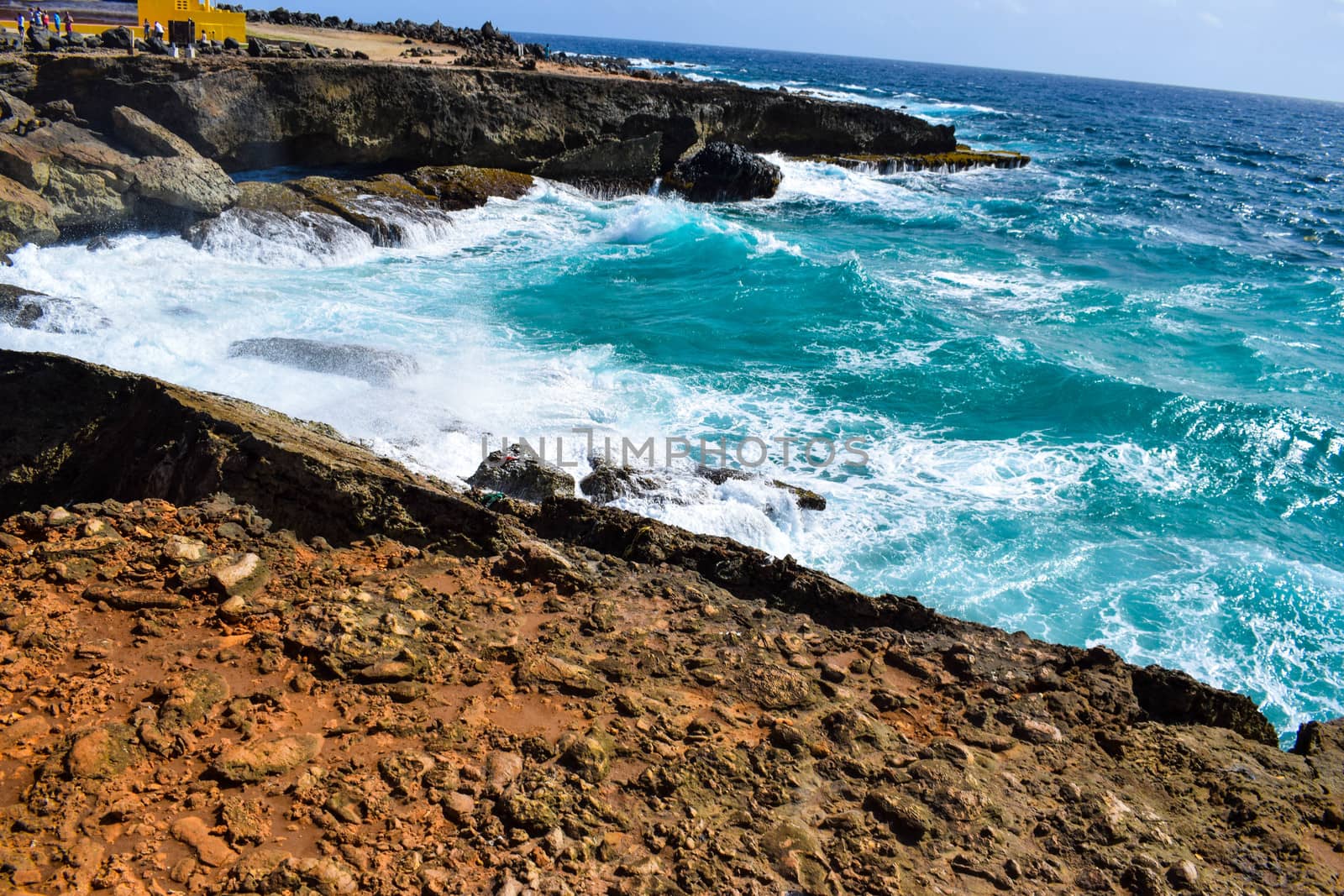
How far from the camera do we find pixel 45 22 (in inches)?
957

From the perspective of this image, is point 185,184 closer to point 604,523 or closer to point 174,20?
point 174,20

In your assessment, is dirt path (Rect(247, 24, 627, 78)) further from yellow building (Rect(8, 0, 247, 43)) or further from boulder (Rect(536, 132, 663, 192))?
boulder (Rect(536, 132, 663, 192))

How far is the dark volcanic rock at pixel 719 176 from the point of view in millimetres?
27141

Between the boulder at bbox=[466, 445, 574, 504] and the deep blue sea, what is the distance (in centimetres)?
72

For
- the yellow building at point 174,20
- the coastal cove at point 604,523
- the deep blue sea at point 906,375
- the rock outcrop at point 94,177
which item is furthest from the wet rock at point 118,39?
the deep blue sea at point 906,375

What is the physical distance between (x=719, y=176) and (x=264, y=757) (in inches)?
1036

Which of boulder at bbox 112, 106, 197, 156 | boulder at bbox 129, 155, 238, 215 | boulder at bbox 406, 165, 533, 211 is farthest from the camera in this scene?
boulder at bbox 406, 165, 533, 211

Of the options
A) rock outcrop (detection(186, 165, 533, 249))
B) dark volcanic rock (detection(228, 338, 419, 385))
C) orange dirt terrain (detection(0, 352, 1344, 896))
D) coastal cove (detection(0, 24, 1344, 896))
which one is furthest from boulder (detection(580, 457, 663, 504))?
rock outcrop (detection(186, 165, 533, 249))

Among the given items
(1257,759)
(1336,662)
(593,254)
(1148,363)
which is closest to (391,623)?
Result: (1257,759)

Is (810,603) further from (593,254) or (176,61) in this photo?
(176,61)

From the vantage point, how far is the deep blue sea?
903cm

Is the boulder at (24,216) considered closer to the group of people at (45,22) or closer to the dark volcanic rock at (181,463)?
the group of people at (45,22)

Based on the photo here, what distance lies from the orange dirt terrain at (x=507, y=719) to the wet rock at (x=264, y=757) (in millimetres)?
13

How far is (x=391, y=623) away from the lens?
4.41 meters
